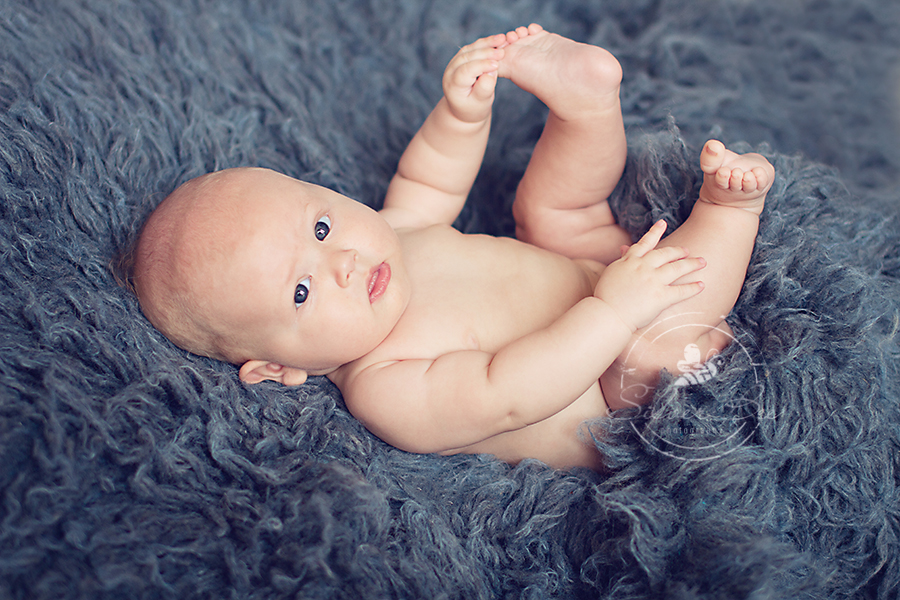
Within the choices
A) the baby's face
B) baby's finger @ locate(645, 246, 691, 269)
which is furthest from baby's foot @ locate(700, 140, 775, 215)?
the baby's face

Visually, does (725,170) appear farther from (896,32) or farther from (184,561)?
(896,32)

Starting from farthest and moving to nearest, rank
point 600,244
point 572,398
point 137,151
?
point 600,244
point 137,151
point 572,398

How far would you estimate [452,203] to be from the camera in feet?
3.69

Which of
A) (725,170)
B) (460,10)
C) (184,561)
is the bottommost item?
(184,561)

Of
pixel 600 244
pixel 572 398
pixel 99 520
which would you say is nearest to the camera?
pixel 99 520

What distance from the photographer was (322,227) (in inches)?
33.7

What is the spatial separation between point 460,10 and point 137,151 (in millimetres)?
762

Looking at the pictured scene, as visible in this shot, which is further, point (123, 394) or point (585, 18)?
point (585, 18)

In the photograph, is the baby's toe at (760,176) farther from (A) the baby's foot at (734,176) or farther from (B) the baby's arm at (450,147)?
(B) the baby's arm at (450,147)

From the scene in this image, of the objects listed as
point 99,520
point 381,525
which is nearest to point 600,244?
point 381,525

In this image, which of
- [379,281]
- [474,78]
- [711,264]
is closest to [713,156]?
[711,264]

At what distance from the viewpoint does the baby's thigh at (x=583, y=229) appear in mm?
1061

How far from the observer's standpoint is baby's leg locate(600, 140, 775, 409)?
822mm

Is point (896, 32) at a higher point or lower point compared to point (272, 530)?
higher
